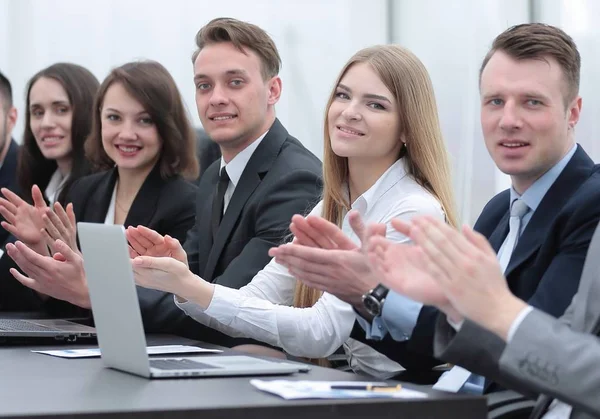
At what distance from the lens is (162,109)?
3.85 meters

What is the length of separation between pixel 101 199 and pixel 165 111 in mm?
432

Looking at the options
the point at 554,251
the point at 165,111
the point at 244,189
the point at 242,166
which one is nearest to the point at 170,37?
the point at 165,111

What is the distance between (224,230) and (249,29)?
72 centimetres

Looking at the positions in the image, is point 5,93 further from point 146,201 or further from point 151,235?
point 151,235

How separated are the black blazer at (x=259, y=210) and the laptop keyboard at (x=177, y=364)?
3.15 ft

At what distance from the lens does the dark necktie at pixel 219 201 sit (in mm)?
3277

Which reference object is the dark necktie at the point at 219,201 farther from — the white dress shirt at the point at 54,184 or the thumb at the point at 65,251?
the white dress shirt at the point at 54,184

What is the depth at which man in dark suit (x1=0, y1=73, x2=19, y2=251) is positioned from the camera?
4.74 metres

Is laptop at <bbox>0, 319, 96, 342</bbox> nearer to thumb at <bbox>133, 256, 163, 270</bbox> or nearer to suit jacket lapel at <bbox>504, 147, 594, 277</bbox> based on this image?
thumb at <bbox>133, 256, 163, 270</bbox>

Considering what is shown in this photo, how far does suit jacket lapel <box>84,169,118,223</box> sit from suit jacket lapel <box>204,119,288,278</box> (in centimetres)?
84

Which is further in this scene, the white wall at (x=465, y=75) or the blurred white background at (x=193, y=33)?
the blurred white background at (x=193, y=33)

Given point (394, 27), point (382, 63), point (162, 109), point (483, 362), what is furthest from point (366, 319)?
point (394, 27)

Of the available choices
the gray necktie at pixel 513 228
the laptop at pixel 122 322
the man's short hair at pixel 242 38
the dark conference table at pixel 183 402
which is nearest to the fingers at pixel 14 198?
the man's short hair at pixel 242 38

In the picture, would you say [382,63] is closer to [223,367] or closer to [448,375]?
[448,375]
